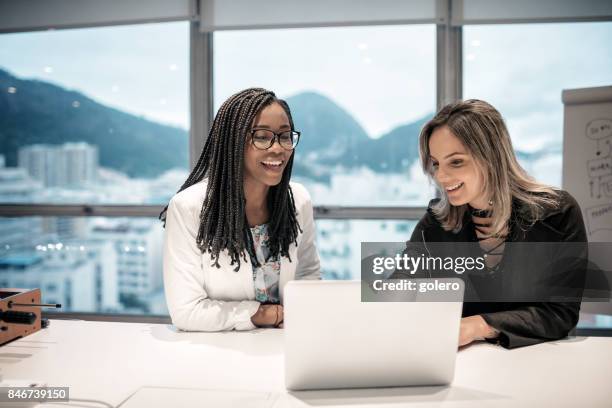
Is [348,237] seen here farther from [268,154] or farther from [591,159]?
[268,154]

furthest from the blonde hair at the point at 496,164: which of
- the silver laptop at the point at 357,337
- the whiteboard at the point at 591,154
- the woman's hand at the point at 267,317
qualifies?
the whiteboard at the point at 591,154

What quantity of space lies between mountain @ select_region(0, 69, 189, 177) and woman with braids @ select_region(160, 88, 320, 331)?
7.61 ft

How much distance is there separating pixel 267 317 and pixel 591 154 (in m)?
2.47

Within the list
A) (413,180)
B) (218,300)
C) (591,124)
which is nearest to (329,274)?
(413,180)

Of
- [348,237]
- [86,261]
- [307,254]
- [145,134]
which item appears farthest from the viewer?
[86,261]

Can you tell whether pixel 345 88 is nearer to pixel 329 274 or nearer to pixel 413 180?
pixel 413 180

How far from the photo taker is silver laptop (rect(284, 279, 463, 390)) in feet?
3.33

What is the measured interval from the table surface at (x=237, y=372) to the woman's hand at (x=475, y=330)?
29 millimetres

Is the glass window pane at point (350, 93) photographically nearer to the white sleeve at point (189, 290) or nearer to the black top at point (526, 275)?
the black top at point (526, 275)

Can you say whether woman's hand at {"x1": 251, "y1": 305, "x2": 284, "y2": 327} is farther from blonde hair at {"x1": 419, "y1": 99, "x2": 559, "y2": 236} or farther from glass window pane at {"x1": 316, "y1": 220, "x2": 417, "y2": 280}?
glass window pane at {"x1": 316, "y1": 220, "x2": 417, "y2": 280}

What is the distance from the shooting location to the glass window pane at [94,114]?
3850 mm

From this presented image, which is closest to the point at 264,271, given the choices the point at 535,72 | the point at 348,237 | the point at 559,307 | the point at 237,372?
the point at 237,372

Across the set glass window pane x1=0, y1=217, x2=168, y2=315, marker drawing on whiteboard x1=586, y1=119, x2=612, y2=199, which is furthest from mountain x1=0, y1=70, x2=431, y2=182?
marker drawing on whiteboard x1=586, y1=119, x2=612, y2=199

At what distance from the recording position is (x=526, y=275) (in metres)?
1.55
